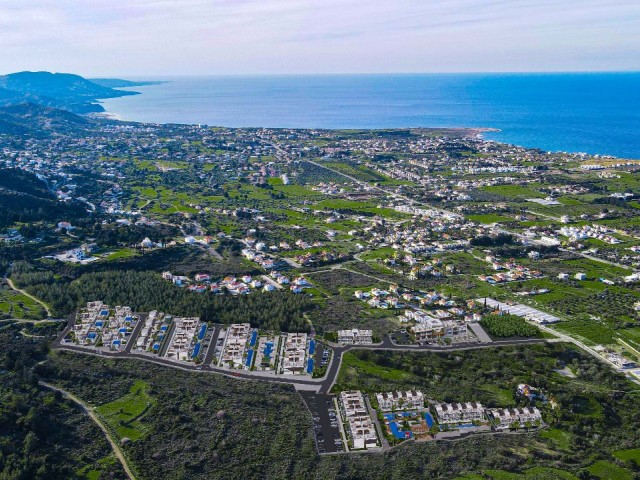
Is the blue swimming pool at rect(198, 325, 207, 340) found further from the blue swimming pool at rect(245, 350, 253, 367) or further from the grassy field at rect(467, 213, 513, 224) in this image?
the grassy field at rect(467, 213, 513, 224)

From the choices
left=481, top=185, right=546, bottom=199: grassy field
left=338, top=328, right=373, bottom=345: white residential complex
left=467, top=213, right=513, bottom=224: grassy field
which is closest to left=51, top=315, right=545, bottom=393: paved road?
left=338, top=328, right=373, bottom=345: white residential complex

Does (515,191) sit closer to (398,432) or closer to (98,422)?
(398,432)

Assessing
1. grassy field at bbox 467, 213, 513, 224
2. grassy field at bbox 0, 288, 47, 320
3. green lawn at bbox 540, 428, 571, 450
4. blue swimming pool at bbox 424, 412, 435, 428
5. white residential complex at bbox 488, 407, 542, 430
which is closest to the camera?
green lawn at bbox 540, 428, 571, 450

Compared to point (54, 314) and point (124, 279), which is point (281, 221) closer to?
point (124, 279)

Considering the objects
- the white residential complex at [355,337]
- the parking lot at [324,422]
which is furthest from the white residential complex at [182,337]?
the white residential complex at [355,337]

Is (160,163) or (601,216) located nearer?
(601,216)

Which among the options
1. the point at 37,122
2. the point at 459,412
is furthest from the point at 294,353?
the point at 37,122

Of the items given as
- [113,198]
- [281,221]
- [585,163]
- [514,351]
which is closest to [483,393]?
[514,351]
